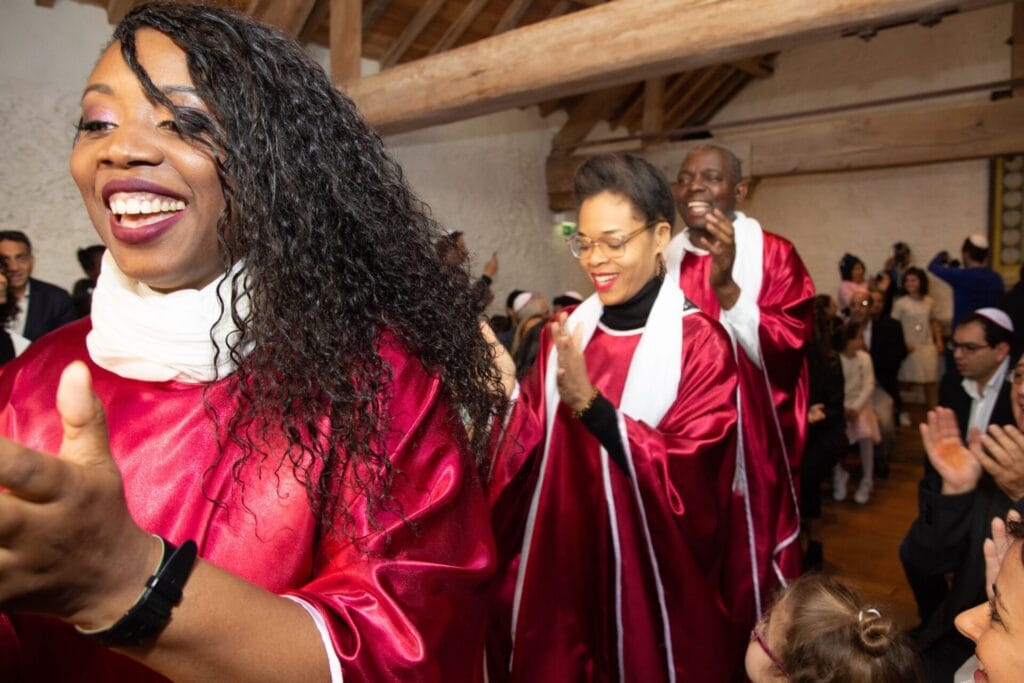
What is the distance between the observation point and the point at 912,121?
27.0 feet

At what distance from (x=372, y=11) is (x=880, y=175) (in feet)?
24.2

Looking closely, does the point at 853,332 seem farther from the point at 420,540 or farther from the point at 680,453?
the point at 420,540

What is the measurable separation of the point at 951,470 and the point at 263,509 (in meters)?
2.14

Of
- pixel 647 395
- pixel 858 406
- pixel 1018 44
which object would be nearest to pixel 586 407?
pixel 647 395

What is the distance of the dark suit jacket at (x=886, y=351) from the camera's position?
7207mm

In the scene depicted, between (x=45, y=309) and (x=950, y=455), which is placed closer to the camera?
(x=950, y=455)

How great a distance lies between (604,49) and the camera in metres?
4.32

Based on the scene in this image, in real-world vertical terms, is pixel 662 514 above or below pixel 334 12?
below

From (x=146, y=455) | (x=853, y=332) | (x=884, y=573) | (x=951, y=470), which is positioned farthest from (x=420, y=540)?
(x=853, y=332)

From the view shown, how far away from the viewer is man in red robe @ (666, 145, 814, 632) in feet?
8.64

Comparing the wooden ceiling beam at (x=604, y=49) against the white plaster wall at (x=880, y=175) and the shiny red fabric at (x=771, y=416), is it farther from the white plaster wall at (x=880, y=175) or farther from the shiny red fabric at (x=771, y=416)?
the white plaster wall at (x=880, y=175)

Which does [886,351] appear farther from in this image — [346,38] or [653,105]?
[346,38]

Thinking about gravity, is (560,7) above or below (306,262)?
above

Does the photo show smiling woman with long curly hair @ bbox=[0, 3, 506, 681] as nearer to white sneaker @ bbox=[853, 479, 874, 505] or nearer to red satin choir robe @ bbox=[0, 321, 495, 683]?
red satin choir robe @ bbox=[0, 321, 495, 683]
